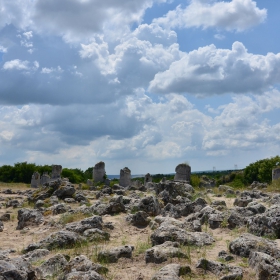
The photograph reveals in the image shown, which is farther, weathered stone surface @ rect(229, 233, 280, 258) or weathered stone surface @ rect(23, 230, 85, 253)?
weathered stone surface @ rect(23, 230, 85, 253)

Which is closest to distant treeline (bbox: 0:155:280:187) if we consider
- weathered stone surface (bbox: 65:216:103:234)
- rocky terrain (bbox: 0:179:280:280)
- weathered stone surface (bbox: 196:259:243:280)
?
rocky terrain (bbox: 0:179:280:280)

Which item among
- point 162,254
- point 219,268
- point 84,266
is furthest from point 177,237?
point 84,266

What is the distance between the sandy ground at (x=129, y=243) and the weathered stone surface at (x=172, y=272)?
0.12 m

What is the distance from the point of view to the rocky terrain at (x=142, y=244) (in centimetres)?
582

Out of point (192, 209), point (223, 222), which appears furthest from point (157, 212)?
point (223, 222)

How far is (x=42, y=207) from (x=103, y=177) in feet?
59.2

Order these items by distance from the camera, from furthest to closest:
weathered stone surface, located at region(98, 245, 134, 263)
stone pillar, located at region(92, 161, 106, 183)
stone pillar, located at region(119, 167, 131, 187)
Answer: stone pillar, located at region(92, 161, 106, 183)
stone pillar, located at region(119, 167, 131, 187)
weathered stone surface, located at region(98, 245, 134, 263)

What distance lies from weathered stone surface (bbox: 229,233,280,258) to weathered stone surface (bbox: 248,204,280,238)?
3.92 feet

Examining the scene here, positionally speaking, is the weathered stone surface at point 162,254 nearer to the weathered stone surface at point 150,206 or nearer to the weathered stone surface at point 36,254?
the weathered stone surface at point 36,254

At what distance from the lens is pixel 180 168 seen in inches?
952

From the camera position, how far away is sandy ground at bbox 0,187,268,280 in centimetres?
614

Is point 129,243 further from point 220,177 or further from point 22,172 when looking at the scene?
point 22,172

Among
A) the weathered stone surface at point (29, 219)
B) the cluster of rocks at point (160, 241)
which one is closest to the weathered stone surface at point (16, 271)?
the cluster of rocks at point (160, 241)

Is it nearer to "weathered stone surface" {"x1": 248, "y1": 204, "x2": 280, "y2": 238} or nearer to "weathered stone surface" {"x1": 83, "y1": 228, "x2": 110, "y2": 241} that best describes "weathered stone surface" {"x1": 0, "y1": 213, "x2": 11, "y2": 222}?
"weathered stone surface" {"x1": 83, "y1": 228, "x2": 110, "y2": 241}
